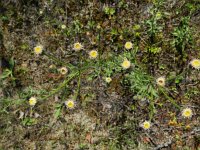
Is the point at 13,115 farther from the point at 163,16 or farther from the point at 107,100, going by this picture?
the point at 163,16

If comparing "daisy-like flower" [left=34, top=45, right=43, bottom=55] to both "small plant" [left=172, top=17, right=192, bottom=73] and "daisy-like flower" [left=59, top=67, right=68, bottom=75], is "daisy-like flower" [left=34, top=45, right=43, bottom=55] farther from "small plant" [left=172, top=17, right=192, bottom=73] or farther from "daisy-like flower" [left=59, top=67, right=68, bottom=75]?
"small plant" [left=172, top=17, right=192, bottom=73]

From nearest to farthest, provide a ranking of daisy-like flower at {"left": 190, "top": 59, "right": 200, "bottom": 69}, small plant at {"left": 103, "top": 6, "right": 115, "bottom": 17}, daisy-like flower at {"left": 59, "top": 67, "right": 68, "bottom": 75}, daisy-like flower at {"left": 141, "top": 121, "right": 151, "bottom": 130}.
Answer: daisy-like flower at {"left": 190, "top": 59, "right": 200, "bottom": 69} → daisy-like flower at {"left": 141, "top": 121, "right": 151, "bottom": 130} → daisy-like flower at {"left": 59, "top": 67, "right": 68, "bottom": 75} → small plant at {"left": 103, "top": 6, "right": 115, "bottom": 17}

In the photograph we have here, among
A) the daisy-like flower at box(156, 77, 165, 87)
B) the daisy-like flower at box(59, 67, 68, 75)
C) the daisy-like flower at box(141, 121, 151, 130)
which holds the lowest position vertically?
the daisy-like flower at box(141, 121, 151, 130)

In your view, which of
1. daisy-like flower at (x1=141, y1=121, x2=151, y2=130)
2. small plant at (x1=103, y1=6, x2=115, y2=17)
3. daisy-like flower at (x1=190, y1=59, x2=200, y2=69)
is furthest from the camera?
small plant at (x1=103, y1=6, x2=115, y2=17)

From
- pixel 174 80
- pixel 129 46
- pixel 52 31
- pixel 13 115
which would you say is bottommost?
pixel 13 115

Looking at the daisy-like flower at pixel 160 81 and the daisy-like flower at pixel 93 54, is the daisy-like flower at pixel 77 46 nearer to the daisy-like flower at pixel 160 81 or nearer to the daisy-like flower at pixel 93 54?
the daisy-like flower at pixel 93 54

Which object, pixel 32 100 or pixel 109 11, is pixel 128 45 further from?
pixel 32 100

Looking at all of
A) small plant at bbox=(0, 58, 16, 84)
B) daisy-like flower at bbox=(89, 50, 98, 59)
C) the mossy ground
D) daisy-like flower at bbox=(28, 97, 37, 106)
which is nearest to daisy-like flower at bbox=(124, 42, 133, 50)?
the mossy ground

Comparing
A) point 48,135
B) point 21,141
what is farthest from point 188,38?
point 21,141

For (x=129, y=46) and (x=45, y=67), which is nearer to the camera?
(x=129, y=46)

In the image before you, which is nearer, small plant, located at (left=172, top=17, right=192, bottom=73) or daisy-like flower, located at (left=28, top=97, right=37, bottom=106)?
small plant, located at (left=172, top=17, right=192, bottom=73)

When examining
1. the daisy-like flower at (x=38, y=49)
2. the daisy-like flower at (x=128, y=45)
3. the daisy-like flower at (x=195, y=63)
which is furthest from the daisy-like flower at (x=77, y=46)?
the daisy-like flower at (x=195, y=63)
